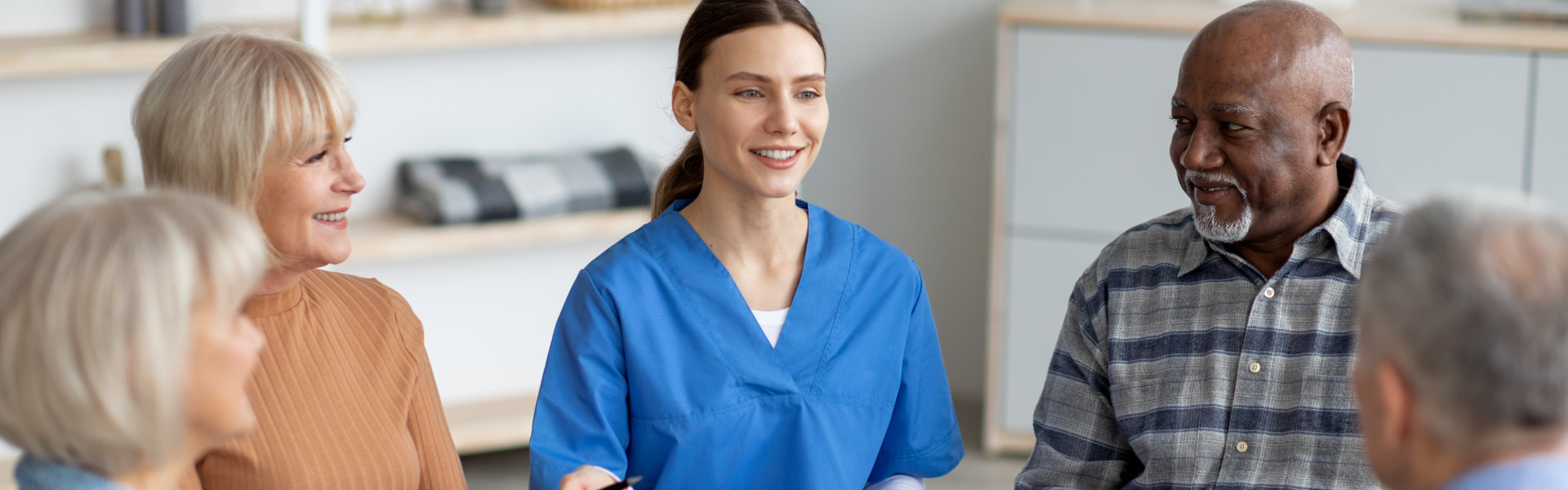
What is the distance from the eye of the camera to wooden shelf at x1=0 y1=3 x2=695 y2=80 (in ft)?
8.84

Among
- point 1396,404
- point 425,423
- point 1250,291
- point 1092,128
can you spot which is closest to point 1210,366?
point 1250,291

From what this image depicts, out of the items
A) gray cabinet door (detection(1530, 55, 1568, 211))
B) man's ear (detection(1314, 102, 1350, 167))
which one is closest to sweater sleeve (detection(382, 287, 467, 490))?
man's ear (detection(1314, 102, 1350, 167))

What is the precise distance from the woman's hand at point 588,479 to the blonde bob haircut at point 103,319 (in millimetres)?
559

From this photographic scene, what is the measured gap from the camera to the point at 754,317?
5.39ft

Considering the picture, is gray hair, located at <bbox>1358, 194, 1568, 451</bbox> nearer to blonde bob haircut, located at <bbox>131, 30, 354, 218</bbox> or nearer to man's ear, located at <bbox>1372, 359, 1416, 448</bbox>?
man's ear, located at <bbox>1372, 359, 1416, 448</bbox>

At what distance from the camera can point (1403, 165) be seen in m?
3.08

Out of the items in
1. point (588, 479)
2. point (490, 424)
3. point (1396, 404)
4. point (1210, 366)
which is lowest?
point (490, 424)

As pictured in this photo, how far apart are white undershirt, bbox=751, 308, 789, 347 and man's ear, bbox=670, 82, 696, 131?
Result: 9.4 inches

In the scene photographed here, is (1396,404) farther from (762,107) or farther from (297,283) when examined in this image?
(297,283)

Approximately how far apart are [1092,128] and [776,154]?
5.97 feet

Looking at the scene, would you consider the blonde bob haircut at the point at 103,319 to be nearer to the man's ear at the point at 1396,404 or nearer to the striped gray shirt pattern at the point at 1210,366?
the man's ear at the point at 1396,404

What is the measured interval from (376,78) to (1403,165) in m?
2.27

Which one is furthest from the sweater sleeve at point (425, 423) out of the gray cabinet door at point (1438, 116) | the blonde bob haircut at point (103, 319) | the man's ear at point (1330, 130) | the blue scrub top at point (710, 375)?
the gray cabinet door at point (1438, 116)

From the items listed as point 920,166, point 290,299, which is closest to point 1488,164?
point 920,166
